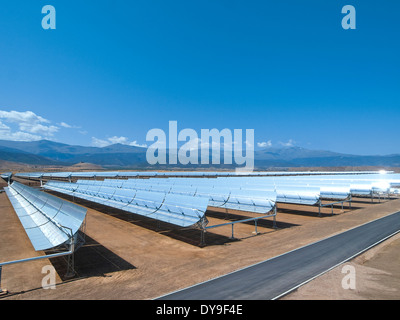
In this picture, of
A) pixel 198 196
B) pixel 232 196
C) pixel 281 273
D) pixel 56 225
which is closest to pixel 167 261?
pixel 281 273

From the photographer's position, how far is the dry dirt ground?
18.7 feet

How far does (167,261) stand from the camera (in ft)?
25.9

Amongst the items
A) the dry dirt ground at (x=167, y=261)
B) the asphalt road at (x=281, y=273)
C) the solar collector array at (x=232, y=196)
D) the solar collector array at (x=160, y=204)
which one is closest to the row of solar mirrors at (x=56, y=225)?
the dry dirt ground at (x=167, y=261)

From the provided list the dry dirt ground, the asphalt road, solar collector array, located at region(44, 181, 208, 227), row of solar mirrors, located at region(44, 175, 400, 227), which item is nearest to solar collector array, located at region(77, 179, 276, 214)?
row of solar mirrors, located at region(44, 175, 400, 227)

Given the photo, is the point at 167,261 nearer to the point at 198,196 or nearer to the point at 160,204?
the point at 160,204

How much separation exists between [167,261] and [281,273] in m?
3.59

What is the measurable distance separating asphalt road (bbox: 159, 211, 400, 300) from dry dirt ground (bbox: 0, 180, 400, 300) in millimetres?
326

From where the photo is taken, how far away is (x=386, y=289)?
5723 mm

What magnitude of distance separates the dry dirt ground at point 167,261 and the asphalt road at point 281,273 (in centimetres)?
33

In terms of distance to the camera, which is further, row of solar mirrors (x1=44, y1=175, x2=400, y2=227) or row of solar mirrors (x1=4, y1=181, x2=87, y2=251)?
row of solar mirrors (x1=44, y1=175, x2=400, y2=227)

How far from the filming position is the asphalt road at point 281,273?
5.48m

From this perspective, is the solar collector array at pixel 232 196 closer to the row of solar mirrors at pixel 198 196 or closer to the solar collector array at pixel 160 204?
the row of solar mirrors at pixel 198 196

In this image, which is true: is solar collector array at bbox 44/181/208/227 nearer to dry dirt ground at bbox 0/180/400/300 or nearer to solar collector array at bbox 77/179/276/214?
dry dirt ground at bbox 0/180/400/300
